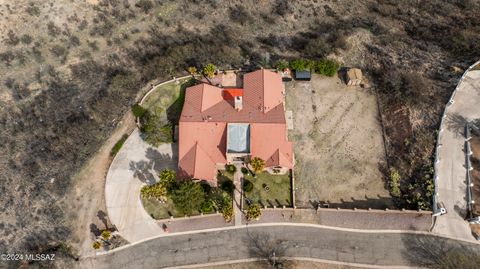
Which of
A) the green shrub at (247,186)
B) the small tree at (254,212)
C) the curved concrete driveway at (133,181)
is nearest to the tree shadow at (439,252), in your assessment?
the small tree at (254,212)

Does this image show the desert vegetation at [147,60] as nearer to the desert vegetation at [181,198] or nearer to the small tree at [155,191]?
the small tree at [155,191]

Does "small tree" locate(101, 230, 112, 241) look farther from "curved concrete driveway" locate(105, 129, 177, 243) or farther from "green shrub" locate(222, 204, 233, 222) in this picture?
"green shrub" locate(222, 204, 233, 222)

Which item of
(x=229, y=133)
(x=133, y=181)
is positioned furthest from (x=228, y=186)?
(x=133, y=181)

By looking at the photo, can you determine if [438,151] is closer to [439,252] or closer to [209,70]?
[439,252]

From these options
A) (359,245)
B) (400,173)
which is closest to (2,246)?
(359,245)

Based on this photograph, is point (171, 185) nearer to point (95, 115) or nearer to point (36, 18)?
point (95, 115)

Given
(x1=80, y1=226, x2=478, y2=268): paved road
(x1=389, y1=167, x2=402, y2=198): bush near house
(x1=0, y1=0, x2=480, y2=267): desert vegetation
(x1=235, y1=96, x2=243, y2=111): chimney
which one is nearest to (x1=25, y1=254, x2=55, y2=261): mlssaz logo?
(x1=0, y1=0, x2=480, y2=267): desert vegetation
